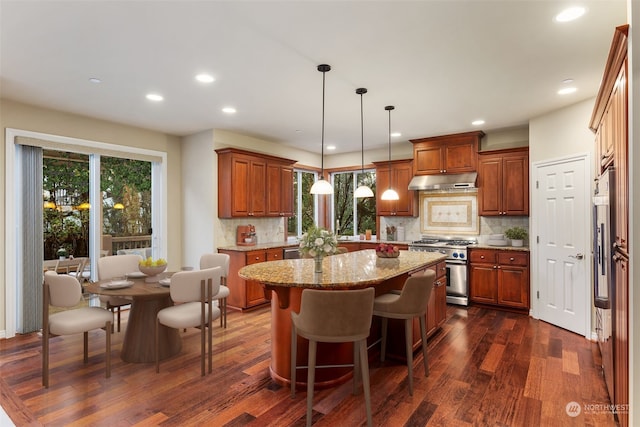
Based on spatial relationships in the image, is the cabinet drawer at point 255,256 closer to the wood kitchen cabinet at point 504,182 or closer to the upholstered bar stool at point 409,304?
the upholstered bar stool at point 409,304

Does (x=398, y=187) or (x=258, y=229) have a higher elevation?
(x=398, y=187)

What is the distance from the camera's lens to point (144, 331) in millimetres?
3441

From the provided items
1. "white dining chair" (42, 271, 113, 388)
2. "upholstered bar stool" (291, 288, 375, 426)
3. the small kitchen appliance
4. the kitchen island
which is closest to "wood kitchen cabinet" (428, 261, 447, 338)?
the kitchen island

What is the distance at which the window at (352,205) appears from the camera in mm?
7406

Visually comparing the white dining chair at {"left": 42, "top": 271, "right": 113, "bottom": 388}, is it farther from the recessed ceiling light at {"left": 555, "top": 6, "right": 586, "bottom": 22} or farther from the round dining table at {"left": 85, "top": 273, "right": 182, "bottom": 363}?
the recessed ceiling light at {"left": 555, "top": 6, "right": 586, "bottom": 22}

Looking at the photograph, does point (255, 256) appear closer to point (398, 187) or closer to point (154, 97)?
point (154, 97)

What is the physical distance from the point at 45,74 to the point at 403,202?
17.3 feet

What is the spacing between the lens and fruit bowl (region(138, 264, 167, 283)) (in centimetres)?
363

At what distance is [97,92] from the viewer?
372 centimetres

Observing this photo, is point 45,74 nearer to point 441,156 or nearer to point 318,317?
point 318,317

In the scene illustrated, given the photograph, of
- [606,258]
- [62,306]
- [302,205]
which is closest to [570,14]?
[606,258]

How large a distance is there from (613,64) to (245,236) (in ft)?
16.1

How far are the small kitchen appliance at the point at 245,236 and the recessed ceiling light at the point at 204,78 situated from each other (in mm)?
2759

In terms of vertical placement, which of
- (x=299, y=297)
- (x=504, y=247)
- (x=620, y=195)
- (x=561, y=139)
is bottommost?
(x=299, y=297)
